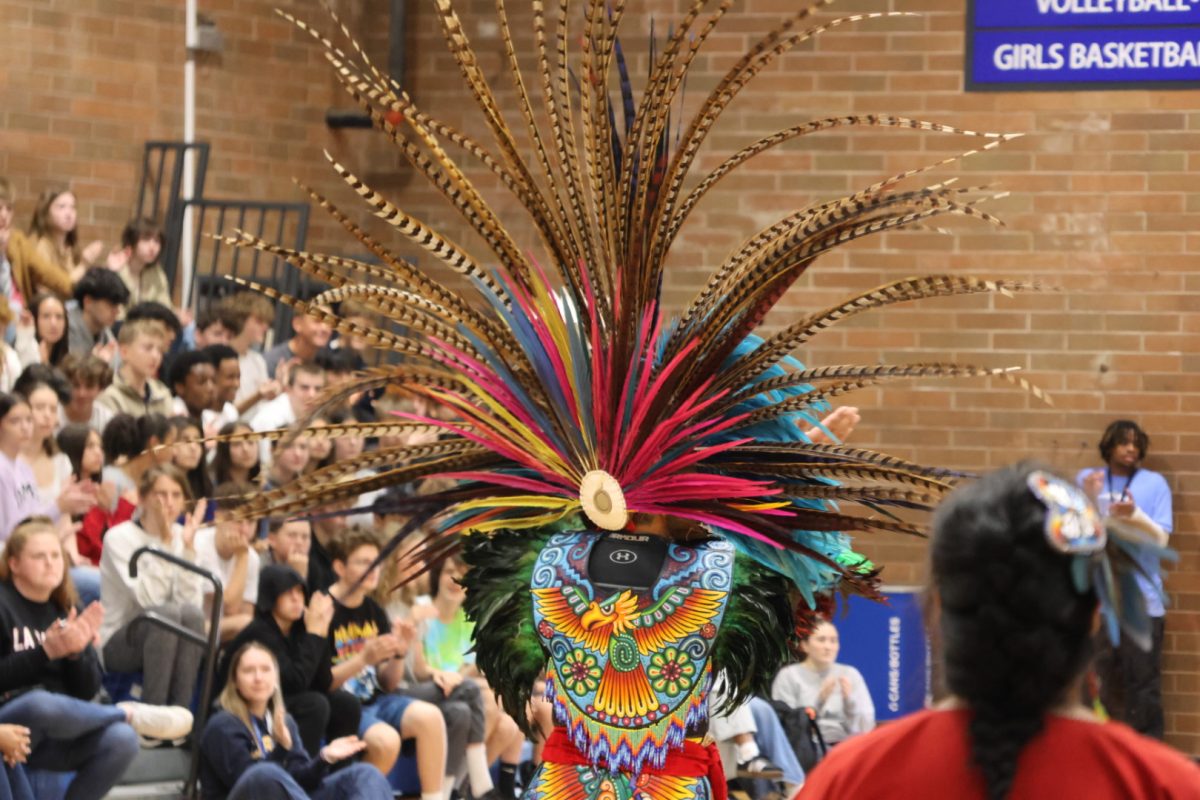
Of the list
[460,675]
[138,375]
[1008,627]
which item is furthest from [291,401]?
[1008,627]

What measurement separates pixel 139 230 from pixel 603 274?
19.1ft

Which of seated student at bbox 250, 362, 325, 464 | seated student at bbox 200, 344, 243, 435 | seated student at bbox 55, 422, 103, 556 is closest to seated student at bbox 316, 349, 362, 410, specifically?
seated student at bbox 250, 362, 325, 464

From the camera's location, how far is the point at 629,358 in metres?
3.30

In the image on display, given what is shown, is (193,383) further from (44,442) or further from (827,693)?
(827,693)

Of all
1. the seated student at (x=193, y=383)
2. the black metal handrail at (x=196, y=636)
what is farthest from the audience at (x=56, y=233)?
the black metal handrail at (x=196, y=636)

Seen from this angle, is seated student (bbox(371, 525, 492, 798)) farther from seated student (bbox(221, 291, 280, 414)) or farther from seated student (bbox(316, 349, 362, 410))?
seated student (bbox(221, 291, 280, 414))

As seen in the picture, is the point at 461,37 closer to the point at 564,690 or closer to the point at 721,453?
the point at 721,453

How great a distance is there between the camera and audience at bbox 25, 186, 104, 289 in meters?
8.21

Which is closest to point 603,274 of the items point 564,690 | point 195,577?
point 564,690

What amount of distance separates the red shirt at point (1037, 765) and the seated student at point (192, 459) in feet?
16.0

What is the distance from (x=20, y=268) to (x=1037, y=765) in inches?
270

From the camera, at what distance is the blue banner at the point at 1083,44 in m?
9.20

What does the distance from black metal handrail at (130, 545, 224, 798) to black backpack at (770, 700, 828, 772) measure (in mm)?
2422

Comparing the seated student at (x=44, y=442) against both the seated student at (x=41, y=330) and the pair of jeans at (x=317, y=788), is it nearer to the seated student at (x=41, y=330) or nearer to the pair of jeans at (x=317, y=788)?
the seated student at (x=41, y=330)
